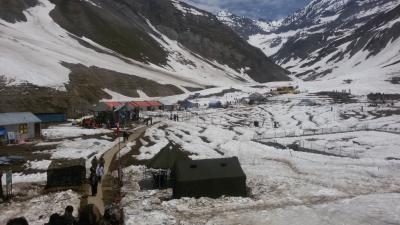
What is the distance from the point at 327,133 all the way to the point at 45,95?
52599 millimetres

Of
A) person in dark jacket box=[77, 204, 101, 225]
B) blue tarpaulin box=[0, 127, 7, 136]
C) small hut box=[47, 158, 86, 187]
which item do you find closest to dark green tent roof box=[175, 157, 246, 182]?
small hut box=[47, 158, 86, 187]

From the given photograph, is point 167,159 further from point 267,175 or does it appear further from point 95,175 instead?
point 267,175

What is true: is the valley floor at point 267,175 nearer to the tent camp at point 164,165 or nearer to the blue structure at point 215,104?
the tent camp at point 164,165

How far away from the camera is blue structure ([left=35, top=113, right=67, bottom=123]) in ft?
225

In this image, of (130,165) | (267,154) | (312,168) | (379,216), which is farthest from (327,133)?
(379,216)

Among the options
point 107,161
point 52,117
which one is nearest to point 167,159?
point 107,161

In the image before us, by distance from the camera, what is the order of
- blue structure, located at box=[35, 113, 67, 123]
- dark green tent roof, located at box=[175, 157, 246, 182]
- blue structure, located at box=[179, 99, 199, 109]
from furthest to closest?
blue structure, located at box=[179, 99, 199, 109]
blue structure, located at box=[35, 113, 67, 123]
dark green tent roof, located at box=[175, 157, 246, 182]

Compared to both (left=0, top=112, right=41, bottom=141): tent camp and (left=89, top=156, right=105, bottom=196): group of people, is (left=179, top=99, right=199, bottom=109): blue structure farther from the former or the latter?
(left=89, top=156, right=105, bottom=196): group of people

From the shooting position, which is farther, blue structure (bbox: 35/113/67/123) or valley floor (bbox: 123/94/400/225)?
blue structure (bbox: 35/113/67/123)

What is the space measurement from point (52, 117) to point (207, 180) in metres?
50.3

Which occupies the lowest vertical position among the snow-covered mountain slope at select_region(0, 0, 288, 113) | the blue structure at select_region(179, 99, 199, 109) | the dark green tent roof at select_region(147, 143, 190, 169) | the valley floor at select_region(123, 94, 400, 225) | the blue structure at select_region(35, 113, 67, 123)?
the valley floor at select_region(123, 94, 400, 225)

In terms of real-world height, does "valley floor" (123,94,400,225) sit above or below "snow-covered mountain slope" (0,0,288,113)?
below

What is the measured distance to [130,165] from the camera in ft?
116

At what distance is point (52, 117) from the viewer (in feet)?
229
